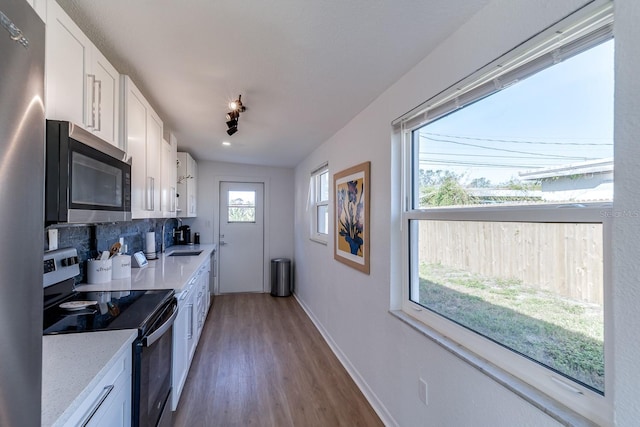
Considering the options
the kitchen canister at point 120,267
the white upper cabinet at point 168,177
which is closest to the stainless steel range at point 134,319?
the kitchen canister at point 120,267

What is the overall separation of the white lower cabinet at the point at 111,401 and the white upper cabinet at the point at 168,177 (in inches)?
69.3

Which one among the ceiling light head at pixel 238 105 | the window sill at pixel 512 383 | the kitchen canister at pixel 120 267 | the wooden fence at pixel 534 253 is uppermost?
the ceiling light head at pixel 238 105

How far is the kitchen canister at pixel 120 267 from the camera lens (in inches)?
82.2

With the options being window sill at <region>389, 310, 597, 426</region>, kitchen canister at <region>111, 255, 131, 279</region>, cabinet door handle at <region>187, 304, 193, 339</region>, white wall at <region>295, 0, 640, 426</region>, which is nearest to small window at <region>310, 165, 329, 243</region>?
white wall at <region>295, 0, 640, 426</region>

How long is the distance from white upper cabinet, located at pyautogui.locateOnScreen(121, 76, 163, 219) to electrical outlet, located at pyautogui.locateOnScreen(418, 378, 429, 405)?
6.64 feet

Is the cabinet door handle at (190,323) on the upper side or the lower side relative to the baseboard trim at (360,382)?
upper

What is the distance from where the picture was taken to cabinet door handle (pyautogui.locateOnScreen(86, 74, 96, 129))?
1.35 metres

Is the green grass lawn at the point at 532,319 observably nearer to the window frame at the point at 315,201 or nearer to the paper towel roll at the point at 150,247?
the window frame at the point at 315,201

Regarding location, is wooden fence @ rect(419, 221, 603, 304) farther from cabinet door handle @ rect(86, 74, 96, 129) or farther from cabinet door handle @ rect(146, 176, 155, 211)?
cabinet door handle @ rect(146, 176, 155, 211)

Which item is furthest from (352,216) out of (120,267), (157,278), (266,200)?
(266,200)

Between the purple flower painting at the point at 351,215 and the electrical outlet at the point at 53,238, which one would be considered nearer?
the electrical outlet at the point at 53,238

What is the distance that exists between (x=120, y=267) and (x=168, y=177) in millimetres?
1069

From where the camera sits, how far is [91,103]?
1.38m

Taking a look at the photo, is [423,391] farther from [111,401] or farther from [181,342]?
[181,342]
